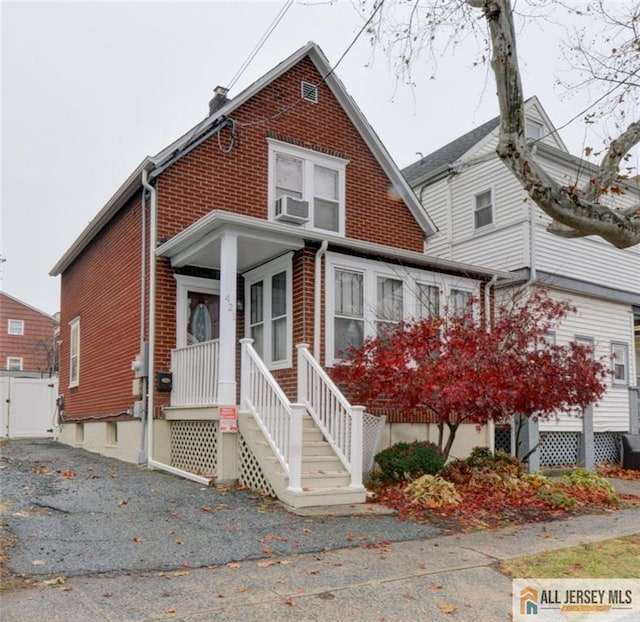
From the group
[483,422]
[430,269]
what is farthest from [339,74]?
[483,422]

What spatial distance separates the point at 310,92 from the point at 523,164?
25.1 feet

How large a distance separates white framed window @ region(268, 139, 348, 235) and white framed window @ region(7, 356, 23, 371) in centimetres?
2456

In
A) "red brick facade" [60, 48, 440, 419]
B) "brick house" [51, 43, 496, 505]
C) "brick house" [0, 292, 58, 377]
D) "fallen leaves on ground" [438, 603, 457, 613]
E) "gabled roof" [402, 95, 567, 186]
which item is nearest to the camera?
"fallen leaves on ground" [438, 603, 457, 613]

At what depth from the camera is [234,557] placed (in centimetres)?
559

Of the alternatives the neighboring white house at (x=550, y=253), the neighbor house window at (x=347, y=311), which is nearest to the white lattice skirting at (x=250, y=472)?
the neighbor house window at (x=347, y=311)

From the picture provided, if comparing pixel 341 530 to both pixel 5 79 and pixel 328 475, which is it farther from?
pixel 5 79

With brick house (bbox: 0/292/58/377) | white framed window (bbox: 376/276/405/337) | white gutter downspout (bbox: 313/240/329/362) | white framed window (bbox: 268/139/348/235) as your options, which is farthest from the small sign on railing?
brick house (bbox: 0/292/58/377)

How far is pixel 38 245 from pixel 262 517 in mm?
21290

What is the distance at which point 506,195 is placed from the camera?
15938mm

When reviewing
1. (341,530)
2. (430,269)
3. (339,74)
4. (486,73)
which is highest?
(339,74)

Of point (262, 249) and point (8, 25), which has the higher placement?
point (8, 25)

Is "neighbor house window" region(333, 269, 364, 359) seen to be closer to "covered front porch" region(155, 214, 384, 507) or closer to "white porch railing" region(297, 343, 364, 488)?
"covered front porch" region(155, 214, 384, 507)

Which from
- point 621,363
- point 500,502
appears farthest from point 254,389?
point 621,363

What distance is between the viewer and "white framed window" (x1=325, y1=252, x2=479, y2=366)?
10.3 m
